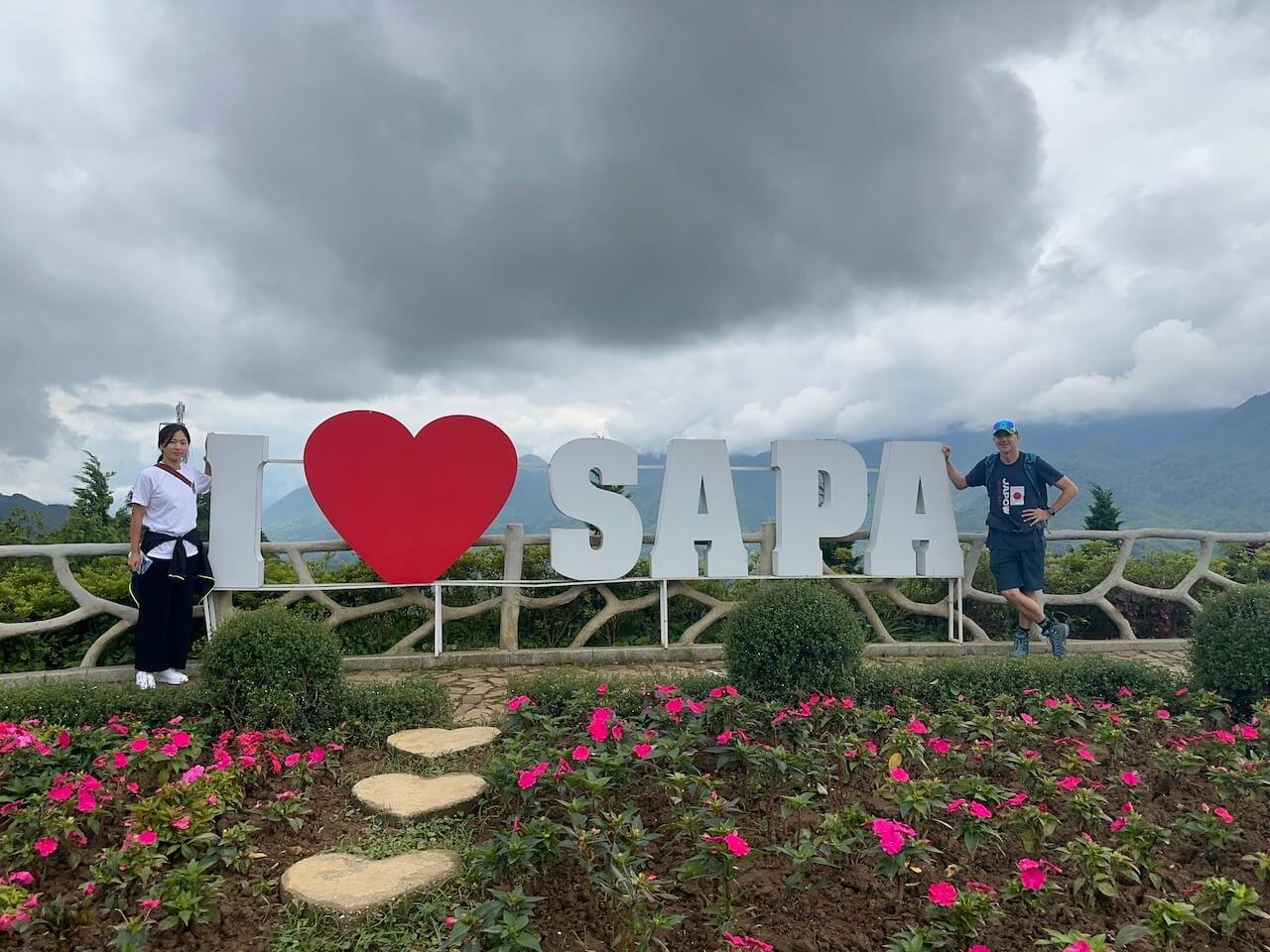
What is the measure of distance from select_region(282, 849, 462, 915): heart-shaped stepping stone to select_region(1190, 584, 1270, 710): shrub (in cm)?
530

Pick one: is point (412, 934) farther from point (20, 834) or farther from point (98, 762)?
point (98, 762)

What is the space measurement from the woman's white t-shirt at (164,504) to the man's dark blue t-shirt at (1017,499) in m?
7.26

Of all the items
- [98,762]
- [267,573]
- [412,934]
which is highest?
[267,573]

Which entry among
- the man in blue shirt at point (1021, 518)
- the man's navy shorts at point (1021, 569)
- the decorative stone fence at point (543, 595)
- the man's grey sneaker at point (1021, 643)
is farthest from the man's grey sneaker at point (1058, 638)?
the decorative stone fence at point (543, 595)

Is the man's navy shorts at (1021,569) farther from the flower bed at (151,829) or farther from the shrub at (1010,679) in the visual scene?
the flower bed at (151,829)

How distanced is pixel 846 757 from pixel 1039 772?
3.10 feet

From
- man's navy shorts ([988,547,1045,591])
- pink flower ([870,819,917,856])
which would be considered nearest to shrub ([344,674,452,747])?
pink flower ([870,819,917,856])

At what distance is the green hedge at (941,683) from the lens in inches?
188

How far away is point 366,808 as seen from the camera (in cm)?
360

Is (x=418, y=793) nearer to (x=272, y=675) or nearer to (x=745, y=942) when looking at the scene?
(x=272, y=675)

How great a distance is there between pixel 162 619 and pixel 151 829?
11.0 ft

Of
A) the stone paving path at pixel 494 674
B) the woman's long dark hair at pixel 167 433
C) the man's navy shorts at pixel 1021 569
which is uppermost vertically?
the woman's long dark hair at pixel 167 433

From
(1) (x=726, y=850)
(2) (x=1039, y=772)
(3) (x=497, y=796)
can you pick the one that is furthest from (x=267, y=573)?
(2) (x=1039, y=772)

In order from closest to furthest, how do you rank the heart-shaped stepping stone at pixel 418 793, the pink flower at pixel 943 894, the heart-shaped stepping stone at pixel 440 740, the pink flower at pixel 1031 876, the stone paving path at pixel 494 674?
the pink flower at pixel 943 894
the pink flower at pixel 1031 876
the heart-shaped stepping stone at pixel 418 793
the heart-shaped stepping stone at pixel 440 740
the stone paving path at pixel 494 674
